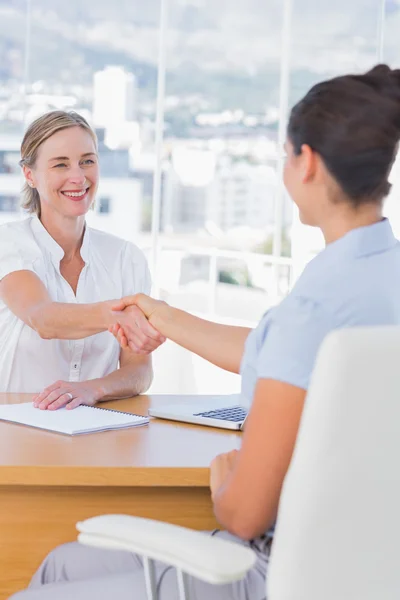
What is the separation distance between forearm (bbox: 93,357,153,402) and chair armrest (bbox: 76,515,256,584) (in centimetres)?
106

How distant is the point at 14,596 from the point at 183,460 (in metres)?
0.42

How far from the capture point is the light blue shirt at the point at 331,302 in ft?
5.35

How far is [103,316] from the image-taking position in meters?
2.74

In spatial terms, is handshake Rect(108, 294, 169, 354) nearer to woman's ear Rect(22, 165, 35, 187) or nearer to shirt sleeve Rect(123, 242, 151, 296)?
shirt sleeve Rect(123, 242, 151, 296)

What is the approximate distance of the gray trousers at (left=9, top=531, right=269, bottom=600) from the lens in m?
1.75

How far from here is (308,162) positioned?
1.75 m

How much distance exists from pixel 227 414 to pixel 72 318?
56 centimetres

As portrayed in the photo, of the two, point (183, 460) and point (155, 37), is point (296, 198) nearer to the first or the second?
point (183, 460)

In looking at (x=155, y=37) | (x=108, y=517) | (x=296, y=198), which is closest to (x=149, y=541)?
(x=108, y=517)

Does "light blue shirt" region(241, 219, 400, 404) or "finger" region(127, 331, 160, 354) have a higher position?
"light blue shirt" region(241, 219, 400, 404)

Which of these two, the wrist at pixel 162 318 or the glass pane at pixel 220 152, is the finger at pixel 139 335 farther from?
the glass pane at pixel 220 152

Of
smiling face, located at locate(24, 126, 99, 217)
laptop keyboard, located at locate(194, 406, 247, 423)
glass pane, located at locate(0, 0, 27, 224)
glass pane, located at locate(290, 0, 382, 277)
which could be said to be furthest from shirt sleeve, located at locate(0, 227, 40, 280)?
glass pane, located at locate(290, 0, 382, 277)

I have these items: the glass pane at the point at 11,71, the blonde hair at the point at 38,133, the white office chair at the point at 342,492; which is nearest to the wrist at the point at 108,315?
the blonde hair at the point at 38,133

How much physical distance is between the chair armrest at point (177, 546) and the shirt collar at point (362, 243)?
0.56 m
